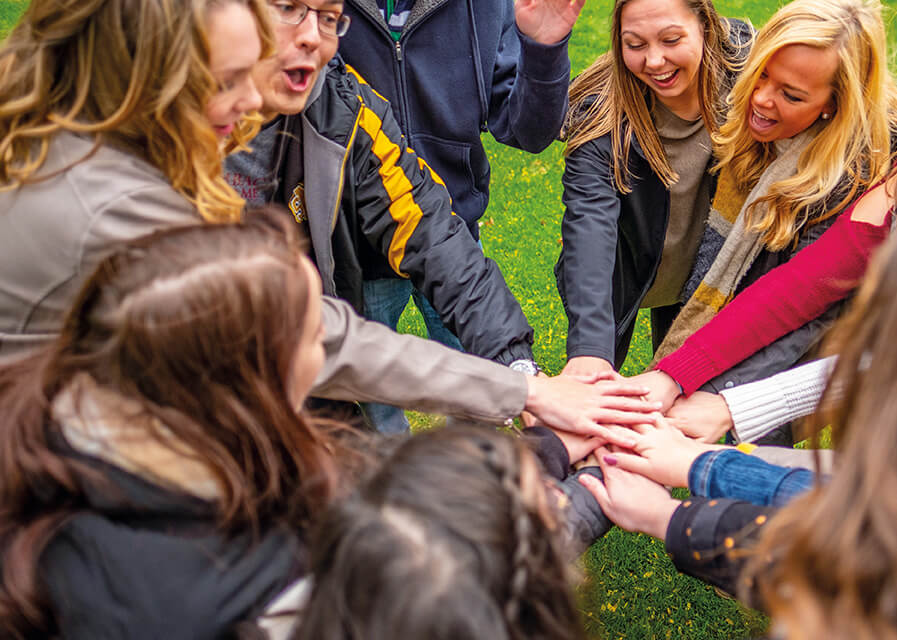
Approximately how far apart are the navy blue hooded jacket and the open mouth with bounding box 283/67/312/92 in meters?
0.66

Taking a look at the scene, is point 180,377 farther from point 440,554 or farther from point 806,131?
point 806,131

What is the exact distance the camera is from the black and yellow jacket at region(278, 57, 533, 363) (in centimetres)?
242

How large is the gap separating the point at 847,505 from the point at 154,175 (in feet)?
4.79

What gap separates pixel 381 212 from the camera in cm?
257

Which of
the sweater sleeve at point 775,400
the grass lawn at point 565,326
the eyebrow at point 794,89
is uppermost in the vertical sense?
the eyebrow at point 794,89

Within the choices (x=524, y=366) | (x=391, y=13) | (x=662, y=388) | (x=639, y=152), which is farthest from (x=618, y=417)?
(x=391, y=13)

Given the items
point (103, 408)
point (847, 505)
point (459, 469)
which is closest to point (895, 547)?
point (847, 505)

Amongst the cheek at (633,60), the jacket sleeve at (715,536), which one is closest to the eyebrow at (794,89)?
the cheek at (633,60)

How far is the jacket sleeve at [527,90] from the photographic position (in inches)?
107

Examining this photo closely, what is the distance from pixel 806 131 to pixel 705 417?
3.45 ft

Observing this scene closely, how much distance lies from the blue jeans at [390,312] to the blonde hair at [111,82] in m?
1.35

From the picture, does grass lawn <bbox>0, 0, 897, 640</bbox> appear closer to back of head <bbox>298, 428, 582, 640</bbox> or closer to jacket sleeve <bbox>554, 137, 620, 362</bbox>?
jacket sleeve <bbox>554, 137, 620, 362</bbox>

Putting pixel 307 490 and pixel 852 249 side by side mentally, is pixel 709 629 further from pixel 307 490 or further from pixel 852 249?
pixel 307 490

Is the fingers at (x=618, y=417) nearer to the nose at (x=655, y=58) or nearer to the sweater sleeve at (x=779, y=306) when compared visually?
the sweater sleeve at (x=779, y=306)
